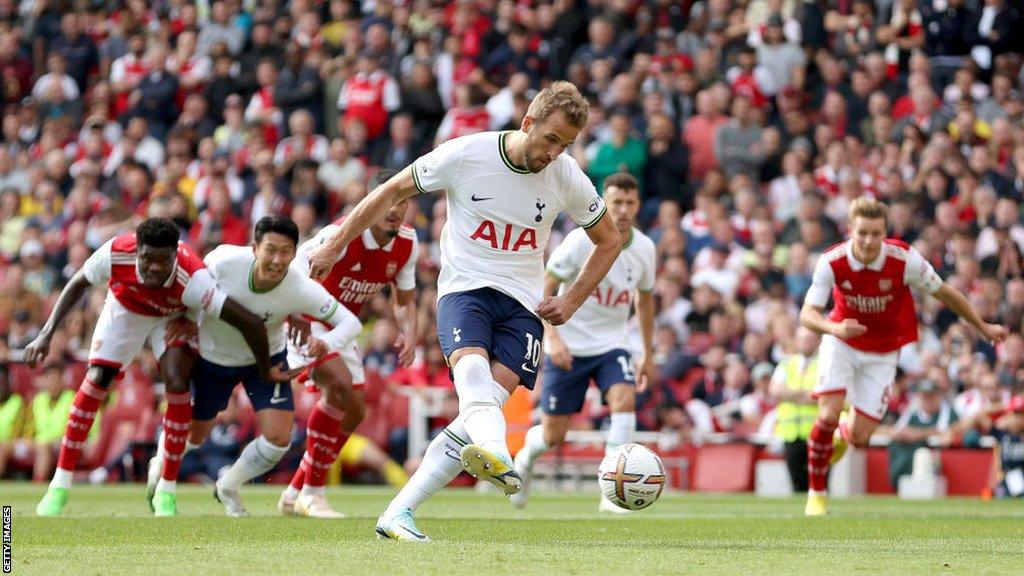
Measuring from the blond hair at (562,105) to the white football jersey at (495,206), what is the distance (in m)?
0.38

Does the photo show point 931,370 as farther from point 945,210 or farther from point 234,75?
point 234,75

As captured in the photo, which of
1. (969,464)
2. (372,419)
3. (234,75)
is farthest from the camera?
(234,75)

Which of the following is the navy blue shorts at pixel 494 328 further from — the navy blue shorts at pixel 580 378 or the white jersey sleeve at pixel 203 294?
the navy blue shorts at pixel 580 378

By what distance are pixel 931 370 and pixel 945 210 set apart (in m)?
2.23

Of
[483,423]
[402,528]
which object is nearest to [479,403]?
[483,423]

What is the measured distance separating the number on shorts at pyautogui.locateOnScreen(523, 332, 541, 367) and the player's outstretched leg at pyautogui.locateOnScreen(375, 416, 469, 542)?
566 millimetres

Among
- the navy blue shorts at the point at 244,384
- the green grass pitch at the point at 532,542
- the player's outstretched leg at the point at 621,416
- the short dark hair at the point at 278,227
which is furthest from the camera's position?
the player's outstretched leg at the point at 621,416

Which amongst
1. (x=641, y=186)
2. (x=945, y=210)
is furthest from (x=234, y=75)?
(x=945, y=210)

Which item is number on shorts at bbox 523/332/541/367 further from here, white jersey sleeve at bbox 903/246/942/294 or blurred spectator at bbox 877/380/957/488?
blurred spectator at bbox 877/380/957/488

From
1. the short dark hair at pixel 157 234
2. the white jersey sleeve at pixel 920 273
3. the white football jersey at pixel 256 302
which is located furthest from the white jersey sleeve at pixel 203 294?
the white jersey sleeve at pixel 920 273

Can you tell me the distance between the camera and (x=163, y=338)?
12.3m

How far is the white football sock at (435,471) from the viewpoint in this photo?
28.9ft

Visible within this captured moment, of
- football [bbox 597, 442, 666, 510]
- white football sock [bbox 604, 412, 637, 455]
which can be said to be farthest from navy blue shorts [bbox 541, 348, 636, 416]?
football [bbox 597, 442, 666, 510]

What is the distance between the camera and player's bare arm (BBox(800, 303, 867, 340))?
12.3 meters
